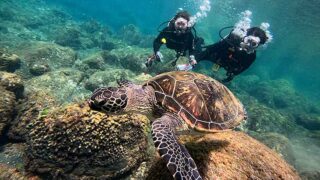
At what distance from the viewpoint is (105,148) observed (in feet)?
14.8

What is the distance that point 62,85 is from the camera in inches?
390

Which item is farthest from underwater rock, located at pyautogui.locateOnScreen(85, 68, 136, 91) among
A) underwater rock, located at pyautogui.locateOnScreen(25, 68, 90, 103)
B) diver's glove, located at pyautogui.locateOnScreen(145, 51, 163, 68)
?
diver's glove, located at pyautogui.locateOnScreen(145, 51, 163, 68)

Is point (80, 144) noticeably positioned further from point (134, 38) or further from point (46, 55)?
point (134, 38)

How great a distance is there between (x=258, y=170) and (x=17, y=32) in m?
19.8

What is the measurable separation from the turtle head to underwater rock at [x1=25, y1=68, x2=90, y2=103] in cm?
603

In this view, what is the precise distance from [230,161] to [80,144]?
2613 millimetres

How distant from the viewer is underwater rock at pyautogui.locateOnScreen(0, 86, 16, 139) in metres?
5.86

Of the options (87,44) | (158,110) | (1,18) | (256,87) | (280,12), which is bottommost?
(256,87)

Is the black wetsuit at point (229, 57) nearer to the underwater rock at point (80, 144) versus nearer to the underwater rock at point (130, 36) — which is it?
the underwater rock at point (80, 144)

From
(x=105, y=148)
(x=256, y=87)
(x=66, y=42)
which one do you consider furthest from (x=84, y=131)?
(x=256, y=87)

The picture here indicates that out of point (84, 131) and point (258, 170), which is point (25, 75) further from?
point (258, 170)

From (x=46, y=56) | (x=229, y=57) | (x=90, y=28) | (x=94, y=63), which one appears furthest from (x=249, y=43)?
(x=90, y=28)

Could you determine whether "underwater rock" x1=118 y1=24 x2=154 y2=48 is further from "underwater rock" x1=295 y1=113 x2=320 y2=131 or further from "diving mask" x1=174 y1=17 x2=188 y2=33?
"diving mask" x1=174 y1=17 x2=188 y2=33

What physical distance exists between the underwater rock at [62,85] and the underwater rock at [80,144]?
469cm
